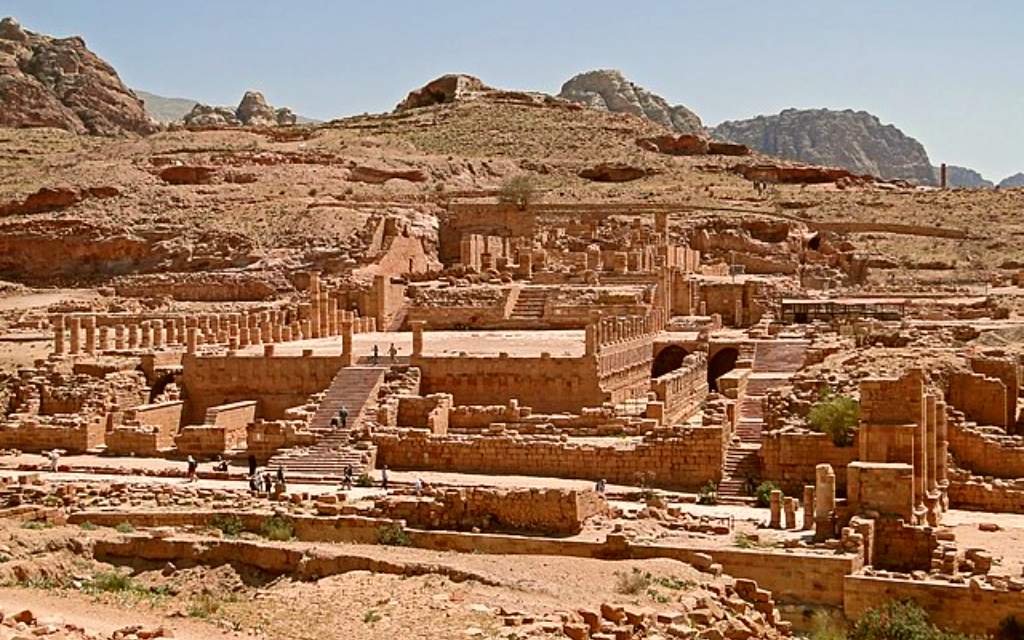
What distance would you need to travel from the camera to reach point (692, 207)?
227 ft

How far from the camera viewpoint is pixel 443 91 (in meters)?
109

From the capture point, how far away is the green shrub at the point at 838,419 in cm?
2398

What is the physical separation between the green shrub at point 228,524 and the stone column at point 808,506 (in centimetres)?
897

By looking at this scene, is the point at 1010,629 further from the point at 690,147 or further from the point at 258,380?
the point at 690,147

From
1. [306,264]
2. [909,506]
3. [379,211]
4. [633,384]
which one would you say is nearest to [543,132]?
[379,211]

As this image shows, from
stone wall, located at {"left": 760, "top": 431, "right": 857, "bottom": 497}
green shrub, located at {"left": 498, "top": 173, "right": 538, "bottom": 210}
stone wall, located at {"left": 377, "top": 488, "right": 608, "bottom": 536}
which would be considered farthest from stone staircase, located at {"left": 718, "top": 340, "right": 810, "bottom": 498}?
green shrub, located at {"left": 498, "top": 173, "right": 538, "bottom": 210}

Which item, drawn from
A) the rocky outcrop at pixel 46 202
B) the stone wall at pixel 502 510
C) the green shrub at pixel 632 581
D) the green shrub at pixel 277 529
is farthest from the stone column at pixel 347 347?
the rocky outcrop at pixel 46 202

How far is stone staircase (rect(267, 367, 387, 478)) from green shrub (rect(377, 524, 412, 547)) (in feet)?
22.0

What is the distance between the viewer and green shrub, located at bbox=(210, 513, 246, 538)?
68.6 feet

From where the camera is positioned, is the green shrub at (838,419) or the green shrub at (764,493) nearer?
the green shrub at (764,493)

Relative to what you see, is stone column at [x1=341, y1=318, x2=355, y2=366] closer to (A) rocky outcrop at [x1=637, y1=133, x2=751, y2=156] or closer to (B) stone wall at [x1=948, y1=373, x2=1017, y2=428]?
(B) stone wall at [x1=948, y1=373, x2=1017, y2=428]

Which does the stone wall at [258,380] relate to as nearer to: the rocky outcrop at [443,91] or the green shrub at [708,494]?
the green shrub at [708,494]

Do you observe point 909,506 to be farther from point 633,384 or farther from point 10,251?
point 10,251

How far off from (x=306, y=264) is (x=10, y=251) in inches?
589
